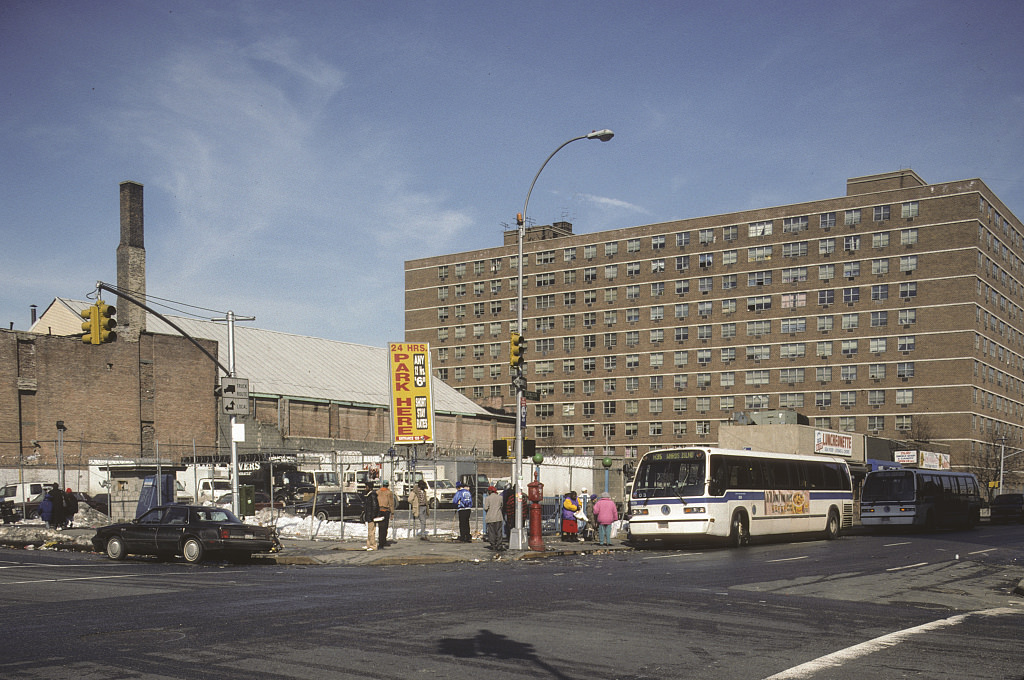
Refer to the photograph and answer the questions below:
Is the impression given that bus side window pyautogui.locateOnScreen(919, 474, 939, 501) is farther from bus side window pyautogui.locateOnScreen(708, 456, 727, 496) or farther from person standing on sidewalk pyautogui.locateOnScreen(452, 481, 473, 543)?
person standing on sidewalk pyautogui.locateOnScreen(452, 481, 473, 543)

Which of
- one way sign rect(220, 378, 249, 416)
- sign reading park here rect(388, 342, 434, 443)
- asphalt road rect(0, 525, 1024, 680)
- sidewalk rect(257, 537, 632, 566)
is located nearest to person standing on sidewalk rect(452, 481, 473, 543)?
sidewalk rect(257, 537, 632, 566)

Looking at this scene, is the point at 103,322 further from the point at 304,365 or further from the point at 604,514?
the point at 304,365

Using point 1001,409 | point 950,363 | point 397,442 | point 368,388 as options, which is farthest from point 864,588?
point 1001,409

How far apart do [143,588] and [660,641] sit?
946cm

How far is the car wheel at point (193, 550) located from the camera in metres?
22.8

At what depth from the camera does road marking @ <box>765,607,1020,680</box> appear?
28.7 feet

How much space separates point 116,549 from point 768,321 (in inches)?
3353

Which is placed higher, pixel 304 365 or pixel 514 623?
pixel 304 365

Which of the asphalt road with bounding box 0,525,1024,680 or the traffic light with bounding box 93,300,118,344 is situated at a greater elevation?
the traffic light with bounding box 93,300,118,344

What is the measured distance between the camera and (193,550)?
22.9 m

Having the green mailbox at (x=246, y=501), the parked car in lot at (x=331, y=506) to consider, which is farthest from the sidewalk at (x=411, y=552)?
the parked car in lot at (x=331, y=506)

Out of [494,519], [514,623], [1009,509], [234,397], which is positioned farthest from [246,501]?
[1009,509]

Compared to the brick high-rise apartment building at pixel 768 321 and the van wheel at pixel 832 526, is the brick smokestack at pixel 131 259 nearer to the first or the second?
the brick high-rise apartment building at pixel 768 321

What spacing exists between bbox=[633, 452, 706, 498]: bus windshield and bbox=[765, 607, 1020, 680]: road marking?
1434cm
